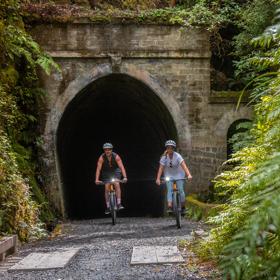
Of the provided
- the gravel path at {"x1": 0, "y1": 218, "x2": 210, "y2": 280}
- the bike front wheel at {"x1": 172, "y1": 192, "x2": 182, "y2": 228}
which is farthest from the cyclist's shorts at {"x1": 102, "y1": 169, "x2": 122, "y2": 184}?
the bike front wheel at {"x1": 172, "y1": 192, "x2": 182, "y2": 228}

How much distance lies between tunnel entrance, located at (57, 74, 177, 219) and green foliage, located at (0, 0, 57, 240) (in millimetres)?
1482

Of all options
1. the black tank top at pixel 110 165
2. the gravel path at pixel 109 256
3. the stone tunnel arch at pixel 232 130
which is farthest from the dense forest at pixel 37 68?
the black tank top at pixel 110 165

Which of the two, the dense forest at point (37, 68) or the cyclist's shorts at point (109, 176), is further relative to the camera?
the cyclist's shorts at point (109, 176)

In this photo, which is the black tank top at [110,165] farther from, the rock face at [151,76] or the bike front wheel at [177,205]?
the rock face at [151,76]

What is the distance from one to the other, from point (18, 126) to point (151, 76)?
13.2ft

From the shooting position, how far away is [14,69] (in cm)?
1191

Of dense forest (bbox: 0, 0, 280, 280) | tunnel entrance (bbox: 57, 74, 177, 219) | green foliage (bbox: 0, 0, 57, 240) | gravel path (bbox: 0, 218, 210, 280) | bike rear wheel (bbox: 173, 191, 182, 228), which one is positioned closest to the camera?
gravel path (bbox: 0, 218, 210, 280)

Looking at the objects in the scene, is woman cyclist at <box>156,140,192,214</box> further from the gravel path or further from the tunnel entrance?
the tunnel entrance

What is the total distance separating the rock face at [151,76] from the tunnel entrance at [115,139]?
1.17 ft

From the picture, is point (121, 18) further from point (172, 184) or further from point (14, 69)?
point (172, 184)

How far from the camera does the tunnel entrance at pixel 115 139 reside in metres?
15.1

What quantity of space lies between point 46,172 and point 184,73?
4.66 m

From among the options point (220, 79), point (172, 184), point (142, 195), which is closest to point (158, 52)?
point (220, 79)

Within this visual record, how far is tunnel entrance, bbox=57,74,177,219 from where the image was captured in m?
15.1
